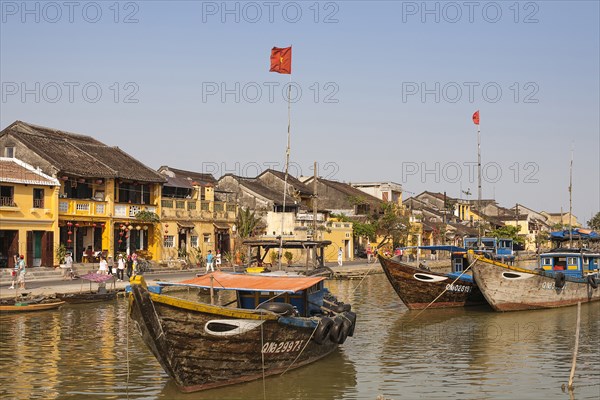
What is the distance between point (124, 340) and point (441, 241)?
210 ft

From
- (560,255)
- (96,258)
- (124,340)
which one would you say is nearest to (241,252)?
(96,258)

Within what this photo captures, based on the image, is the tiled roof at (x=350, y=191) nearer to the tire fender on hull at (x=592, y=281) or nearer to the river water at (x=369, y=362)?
the tire fender on hull at (x=592, y=281)

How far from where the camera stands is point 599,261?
36281 mm

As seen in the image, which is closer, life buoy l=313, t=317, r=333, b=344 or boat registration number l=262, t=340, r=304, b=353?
boat registration number l=262, t=340, r=304, b=353

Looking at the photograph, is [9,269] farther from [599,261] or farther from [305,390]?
[599,261]

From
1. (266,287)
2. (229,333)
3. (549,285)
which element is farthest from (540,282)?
(229,333)

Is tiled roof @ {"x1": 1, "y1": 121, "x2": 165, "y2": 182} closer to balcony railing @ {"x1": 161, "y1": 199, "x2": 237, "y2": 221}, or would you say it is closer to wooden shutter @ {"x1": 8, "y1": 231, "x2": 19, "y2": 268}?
balcony railing @ {"x1": 161, "y1": 199, "x2": 237, "y2": 221}

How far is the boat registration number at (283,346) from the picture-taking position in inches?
651

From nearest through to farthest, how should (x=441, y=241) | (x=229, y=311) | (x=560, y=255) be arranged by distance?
(x=229, y=311)
(x=560, y=255)
(x=441, y=241)

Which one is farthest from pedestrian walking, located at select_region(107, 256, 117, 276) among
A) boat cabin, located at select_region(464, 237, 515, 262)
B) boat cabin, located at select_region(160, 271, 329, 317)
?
boat cabin, located at select_region(160, 271, 329, 317)

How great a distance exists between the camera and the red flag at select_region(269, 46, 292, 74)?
24.3 metres

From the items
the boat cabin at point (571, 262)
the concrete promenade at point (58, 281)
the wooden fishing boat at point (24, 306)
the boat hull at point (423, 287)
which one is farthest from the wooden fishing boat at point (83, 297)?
the boat cabin at point (571, 262)

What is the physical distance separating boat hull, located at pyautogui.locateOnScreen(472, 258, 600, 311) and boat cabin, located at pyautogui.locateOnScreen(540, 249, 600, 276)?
6.72 ft

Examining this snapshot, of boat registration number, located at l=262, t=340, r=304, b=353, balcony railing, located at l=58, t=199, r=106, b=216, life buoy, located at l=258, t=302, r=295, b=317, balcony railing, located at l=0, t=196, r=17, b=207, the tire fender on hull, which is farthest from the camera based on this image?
balcony railing, located at l=58, t=199, r=106, b=216
